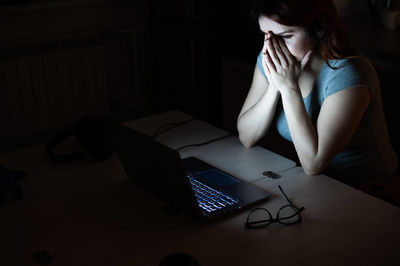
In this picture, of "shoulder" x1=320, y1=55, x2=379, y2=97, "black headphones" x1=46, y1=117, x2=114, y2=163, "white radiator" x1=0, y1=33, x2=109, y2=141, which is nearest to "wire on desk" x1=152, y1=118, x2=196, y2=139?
"black headphones" x1=46, y1=117, x2=114, y2=163

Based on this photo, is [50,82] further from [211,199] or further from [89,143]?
[211,199]

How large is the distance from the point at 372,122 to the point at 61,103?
2143mm

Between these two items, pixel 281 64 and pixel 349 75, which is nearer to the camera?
pixel 349 75

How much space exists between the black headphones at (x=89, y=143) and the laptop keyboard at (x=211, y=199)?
37 cm

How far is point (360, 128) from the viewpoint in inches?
62.1

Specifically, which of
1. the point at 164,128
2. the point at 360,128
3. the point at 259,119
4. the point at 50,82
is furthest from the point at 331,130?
the point at 50,82

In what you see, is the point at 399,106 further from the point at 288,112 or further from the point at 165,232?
the point at 165,232

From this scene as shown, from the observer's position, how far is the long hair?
145cm

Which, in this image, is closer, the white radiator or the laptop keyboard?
the laptop keyboard

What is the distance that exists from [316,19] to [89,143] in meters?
0.79

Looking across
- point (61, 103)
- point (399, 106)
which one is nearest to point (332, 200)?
point (399, 106)

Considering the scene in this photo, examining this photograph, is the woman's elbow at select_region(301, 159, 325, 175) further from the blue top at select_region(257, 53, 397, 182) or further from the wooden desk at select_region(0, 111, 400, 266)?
the blue top at select_region(257, 53, 397, 182)

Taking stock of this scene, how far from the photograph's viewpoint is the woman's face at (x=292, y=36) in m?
1.50

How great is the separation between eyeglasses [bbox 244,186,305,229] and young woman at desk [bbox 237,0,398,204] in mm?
215
